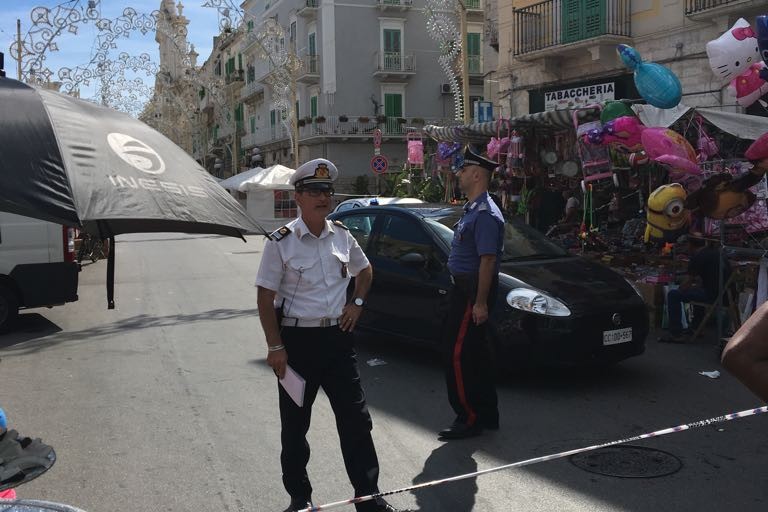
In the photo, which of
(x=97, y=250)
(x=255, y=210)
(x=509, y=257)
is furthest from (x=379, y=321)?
(x=255, y=210)

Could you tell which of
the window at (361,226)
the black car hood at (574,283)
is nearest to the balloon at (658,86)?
the black car hood at (574,283)

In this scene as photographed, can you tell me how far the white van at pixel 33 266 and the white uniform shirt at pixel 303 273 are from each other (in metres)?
6.59

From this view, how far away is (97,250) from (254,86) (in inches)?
1468

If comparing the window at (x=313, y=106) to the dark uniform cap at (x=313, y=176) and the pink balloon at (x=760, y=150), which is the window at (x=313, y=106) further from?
the dark uniform cap at (x=313, y=176)

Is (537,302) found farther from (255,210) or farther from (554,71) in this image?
(255,210)

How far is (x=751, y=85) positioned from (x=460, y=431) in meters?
5.14

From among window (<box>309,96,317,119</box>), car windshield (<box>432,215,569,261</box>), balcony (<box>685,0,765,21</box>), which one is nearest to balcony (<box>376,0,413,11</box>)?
window (<box>309,96,317,119</box>)

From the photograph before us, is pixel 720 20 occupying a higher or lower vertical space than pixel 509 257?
higher

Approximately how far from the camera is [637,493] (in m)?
4.36

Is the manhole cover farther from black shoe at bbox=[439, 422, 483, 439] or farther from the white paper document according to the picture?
the white paper document

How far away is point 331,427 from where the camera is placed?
5730 millimetres

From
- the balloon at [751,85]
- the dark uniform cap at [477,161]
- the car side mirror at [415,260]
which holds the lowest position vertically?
the car side mirror at [415,260]

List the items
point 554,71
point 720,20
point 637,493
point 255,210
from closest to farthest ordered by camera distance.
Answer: point 637,493
point 720,20
point 554,71
point 255,210

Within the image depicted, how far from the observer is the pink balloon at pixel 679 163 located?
843 cm
